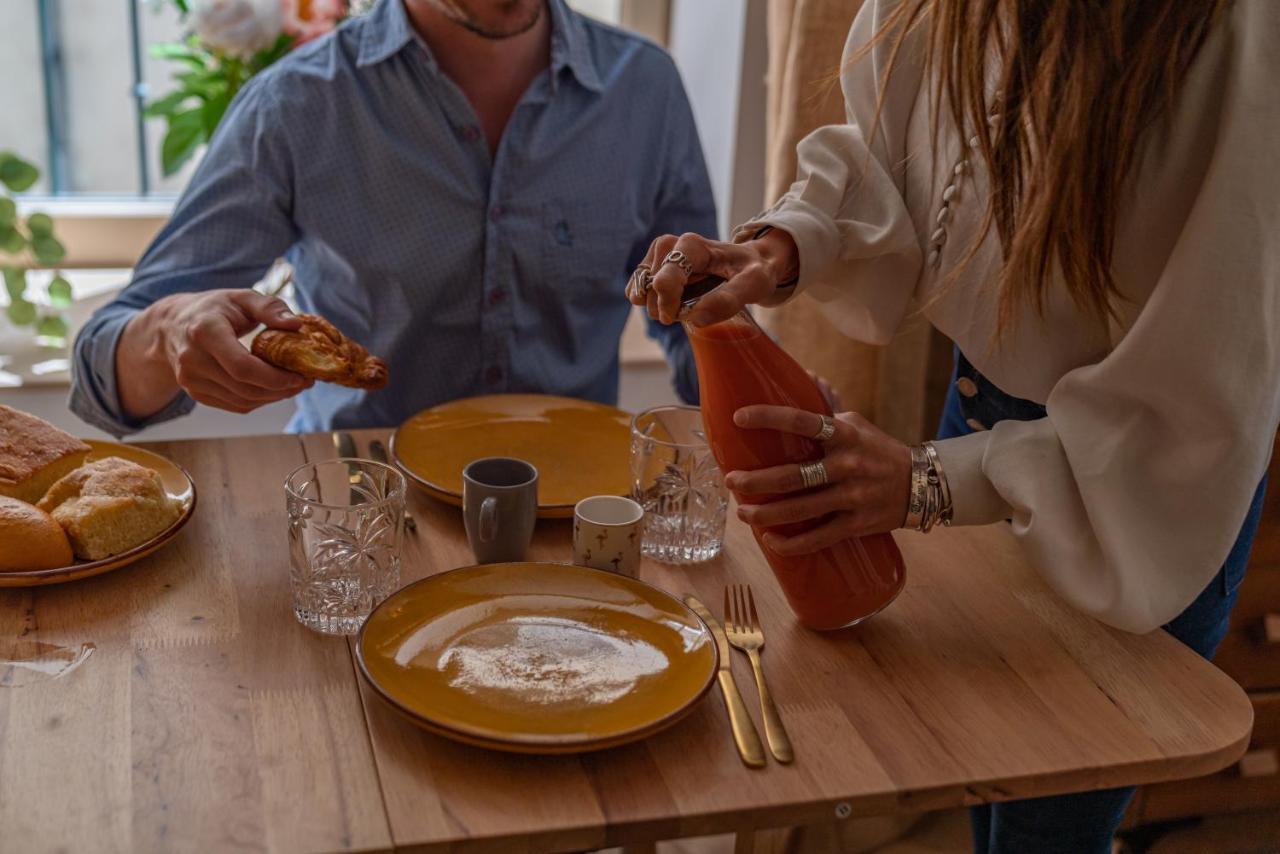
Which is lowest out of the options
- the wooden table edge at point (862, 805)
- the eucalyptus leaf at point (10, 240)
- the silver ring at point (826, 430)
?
the wooden table edge at point (862, 805)

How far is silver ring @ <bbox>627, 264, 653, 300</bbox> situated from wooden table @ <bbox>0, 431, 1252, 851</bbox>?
0.26 meters

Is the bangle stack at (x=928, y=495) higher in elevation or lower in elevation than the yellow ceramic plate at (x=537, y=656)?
higher

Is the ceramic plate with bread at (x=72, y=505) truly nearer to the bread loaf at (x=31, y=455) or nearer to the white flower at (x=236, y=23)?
the bread loaf at (x=31, y=455)

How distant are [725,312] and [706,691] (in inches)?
12.1

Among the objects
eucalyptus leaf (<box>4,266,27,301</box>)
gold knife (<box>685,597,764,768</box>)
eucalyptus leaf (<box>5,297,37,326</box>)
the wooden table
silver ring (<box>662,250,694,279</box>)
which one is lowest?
eucalyptus leaf (<box>5,297,37,326</box>)

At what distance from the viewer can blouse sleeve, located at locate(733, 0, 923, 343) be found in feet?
3.67

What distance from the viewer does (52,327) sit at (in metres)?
2.10

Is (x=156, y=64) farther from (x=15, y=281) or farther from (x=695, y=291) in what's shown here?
(x=695, y=291)

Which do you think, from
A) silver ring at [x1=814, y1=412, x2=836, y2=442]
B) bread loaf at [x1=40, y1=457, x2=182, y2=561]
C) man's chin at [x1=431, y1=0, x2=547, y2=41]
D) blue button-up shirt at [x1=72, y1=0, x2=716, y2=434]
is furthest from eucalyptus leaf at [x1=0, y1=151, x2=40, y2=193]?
silver ring at [x1=814, y1=412, x2=836, y2=442]

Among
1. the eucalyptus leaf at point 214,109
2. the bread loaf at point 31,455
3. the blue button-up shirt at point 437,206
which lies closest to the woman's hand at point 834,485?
the bread loaf at point 31,455

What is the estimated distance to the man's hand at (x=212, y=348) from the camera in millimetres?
1146

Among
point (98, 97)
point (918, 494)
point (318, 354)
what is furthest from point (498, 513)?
point (98, 97)

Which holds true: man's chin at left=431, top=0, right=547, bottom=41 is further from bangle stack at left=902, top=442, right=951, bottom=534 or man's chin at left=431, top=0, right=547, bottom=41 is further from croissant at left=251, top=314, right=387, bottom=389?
bangle stack at left=902, top=442, right=951, bottom=534

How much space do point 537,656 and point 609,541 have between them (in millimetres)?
156
